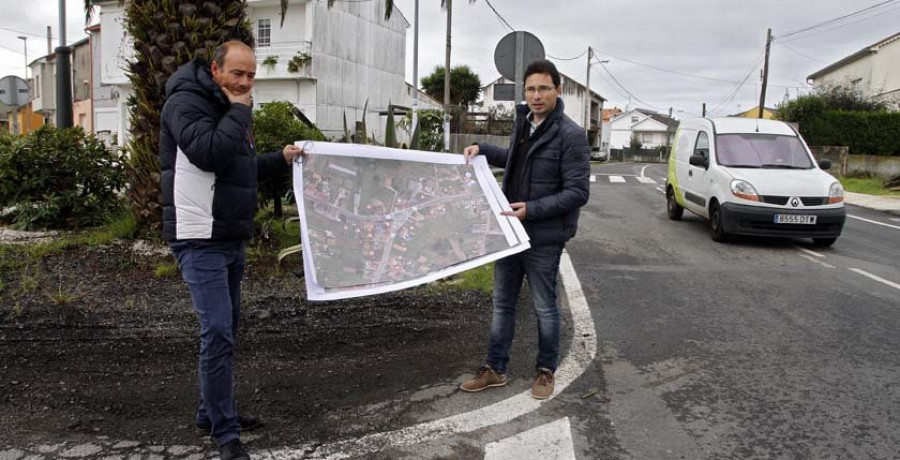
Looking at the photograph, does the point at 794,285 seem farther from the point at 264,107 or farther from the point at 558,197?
the point at 264,107

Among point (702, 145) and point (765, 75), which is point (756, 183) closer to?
point (702, 145)

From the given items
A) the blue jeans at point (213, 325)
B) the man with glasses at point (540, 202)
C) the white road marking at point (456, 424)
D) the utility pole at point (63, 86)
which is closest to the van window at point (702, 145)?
the white road marking at point (456, 424)

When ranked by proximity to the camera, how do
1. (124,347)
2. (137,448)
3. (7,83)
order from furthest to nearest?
(7,83)
(124,347)
(137,448)

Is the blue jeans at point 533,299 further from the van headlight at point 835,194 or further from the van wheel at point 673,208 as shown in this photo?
the van wheel at point 673,208

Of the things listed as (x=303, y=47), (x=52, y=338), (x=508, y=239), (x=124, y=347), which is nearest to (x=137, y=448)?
(x=124, y=347)

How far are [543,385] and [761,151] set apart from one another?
8.52 metres

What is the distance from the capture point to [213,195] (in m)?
3.11

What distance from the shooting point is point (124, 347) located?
4359 millimetres

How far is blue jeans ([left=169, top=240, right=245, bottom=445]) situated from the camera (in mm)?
3115

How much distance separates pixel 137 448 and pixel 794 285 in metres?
6.70

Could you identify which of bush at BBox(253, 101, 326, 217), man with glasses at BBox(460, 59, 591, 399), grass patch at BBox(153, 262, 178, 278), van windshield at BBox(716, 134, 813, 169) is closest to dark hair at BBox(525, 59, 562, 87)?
man with glasses at BBox(460, 59, 591, 399)

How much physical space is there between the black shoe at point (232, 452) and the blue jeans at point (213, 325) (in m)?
0.03

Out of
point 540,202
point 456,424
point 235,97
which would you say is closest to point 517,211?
point 540,202

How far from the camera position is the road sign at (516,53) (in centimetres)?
845
